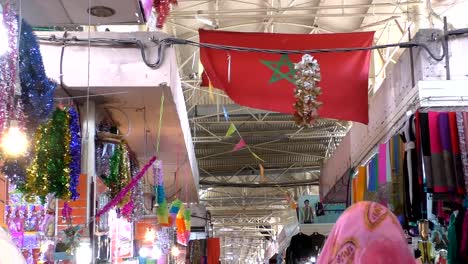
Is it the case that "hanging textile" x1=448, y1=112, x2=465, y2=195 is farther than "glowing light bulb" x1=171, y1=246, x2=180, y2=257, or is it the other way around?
"glowing light bulb" x1=171, y1=246, x2=180, y2=257

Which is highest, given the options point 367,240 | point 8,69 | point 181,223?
point 8,69

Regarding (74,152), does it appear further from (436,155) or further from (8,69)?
(436,155)

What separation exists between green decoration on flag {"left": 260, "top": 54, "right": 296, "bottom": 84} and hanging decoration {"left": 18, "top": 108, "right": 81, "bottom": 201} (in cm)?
175

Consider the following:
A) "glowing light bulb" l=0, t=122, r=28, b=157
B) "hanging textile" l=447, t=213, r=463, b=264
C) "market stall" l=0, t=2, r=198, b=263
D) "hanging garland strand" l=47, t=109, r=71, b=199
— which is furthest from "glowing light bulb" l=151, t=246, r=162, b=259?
"glowing light bulb" l=0, t=122, r=28, b=157

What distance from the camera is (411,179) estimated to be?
4.59 m

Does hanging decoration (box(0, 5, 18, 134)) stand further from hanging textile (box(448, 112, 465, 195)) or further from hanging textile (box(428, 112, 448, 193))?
hanging textile (box(448, 112, 465, 195))

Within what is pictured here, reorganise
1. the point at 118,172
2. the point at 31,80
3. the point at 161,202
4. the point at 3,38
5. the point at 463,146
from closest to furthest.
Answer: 1. the point at 3,38
2. the point at 31,80
3. the point at 463,146
4. the point at 118,172
5. the point at 161,202

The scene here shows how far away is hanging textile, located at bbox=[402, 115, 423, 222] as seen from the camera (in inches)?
180

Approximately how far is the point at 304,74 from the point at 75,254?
7.88 ft

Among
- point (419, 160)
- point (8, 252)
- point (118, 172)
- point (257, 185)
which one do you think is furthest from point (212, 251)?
point (8, 252)

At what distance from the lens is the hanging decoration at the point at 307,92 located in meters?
5.00

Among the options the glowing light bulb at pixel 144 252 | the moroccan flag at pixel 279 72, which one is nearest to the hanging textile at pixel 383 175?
the moroccan flag at pixel 279 72

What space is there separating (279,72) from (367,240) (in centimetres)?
355

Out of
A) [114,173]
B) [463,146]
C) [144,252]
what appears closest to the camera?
[463,146]
